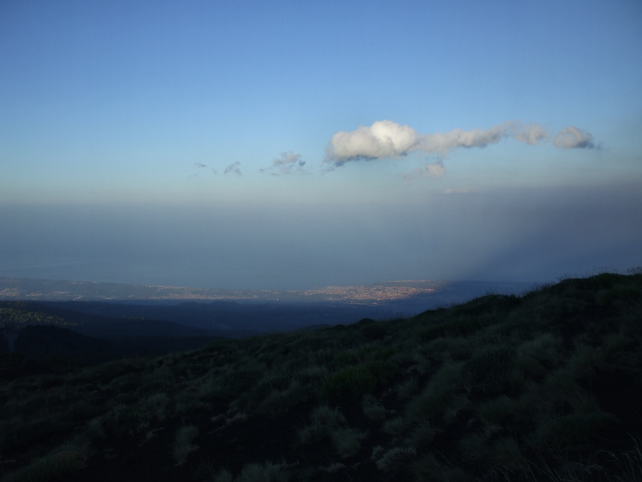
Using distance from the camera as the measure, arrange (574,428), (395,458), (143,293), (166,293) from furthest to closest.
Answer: (166,293) < (143,293) < (395,458) < (574,428)

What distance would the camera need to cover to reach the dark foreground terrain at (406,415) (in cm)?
403

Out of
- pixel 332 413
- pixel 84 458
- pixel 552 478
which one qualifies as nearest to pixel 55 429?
pixel 84 458

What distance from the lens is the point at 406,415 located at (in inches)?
225

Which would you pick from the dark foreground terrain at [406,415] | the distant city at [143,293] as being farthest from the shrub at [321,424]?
the distant city at [143,293]

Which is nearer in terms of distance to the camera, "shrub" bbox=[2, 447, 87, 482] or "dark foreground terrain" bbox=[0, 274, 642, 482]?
"dark foreground terrain" bbox=[0, 274, 642, 482]

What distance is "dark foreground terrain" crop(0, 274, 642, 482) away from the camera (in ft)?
13.2

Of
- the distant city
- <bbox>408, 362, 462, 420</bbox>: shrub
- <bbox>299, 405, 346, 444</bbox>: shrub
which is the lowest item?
the distant city

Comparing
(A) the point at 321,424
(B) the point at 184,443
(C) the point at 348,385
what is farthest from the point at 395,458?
(B) the point at 184,443

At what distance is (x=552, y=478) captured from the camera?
10.9 ft

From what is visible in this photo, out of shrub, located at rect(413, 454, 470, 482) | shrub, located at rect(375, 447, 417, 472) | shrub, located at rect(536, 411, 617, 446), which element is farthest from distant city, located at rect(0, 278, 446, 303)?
shrub, located at rect(536, 411, 617, 446)

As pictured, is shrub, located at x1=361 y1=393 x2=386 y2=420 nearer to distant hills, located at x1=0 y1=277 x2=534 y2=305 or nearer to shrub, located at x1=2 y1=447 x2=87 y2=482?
shrub, located at x1=2 y1=447 x2=87 y2=482

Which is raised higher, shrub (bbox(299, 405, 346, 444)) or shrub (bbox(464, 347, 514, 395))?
shrub (bbox(464, 347, 514, 395))

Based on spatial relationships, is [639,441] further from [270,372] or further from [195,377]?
[195,377]

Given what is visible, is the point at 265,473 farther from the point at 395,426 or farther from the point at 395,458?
the point at 395,426
